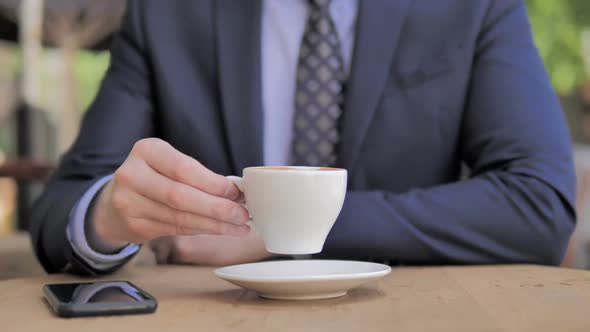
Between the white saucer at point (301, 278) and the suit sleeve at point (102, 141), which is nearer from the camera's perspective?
the white saucer at point (301, 278)

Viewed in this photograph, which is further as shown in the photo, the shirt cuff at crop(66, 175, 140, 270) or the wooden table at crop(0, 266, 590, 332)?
the shirt cuff at crop(66, 175, 140, 270)

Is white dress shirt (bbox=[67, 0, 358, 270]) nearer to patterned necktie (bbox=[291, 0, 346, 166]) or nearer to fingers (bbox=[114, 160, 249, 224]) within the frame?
patterned necktie (bbox=[291, 0, 346, 166])

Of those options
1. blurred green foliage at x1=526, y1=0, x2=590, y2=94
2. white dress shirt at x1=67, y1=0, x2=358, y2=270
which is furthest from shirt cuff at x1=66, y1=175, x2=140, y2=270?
blurred green foliage at x1=526, y1=0, x2=590, y2=94

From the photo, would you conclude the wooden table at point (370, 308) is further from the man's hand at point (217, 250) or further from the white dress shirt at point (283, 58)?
the white dress shirt at point (283, 58)

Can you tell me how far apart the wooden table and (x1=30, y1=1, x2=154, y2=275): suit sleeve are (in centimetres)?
18

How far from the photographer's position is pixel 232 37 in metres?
1.50

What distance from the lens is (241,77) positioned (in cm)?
148

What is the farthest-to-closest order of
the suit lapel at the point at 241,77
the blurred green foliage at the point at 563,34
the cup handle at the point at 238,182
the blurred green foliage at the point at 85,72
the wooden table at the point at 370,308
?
the blurred green foliage at the point at 85,72
the blurred green foliage at the point at 563,34
the suit lapel at the point at 241,77
the cup handle at the point at 238,182
the wooden table at the point at 370,308

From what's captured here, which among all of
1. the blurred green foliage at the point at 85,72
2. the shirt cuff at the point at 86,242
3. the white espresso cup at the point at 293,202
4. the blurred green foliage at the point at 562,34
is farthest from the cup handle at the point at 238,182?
the blurred green foliage at the point at 85,72

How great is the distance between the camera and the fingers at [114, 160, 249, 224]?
799 mm

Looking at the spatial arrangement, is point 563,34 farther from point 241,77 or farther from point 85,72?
point 241,77

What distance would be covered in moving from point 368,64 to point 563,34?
658 centimetres

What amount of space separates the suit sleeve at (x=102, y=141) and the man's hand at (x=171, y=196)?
0.24m

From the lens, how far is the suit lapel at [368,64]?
Result: 4.61 ft
